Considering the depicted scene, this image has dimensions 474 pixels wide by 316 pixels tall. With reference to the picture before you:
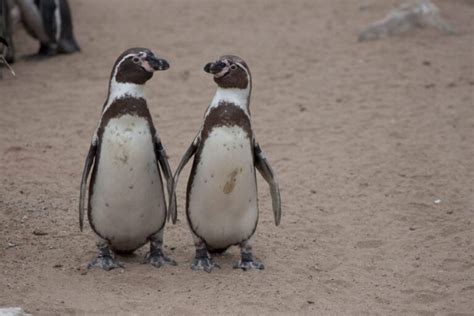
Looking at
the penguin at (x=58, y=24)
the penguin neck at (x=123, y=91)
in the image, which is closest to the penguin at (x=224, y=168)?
the penguin neck at (x=123, y=91)

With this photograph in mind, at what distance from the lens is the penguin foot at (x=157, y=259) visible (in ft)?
17.9

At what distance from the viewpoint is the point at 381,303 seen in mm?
5129

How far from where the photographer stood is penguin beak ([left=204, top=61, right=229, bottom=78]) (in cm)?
521

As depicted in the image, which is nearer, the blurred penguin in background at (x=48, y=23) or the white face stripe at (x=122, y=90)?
the white face stripe at (x=122, y=90)

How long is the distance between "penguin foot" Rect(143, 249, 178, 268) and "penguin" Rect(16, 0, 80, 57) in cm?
595

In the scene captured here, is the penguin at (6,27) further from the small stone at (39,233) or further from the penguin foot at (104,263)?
the penguin foot at (104,263)

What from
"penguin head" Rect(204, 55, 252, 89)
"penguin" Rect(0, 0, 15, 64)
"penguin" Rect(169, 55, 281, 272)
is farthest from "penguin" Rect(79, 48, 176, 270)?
"penguin" Rect(0, 0, 15, 64)

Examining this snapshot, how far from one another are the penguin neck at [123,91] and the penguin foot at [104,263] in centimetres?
81

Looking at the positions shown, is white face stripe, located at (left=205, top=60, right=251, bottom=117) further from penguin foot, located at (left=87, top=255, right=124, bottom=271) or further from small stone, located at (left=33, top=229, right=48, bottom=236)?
small stone, located at (left=33, top=229, right=48, bottom=236)

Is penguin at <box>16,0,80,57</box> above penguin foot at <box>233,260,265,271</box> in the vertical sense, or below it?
below

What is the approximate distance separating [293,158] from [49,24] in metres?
4.43

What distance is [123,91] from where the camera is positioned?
5211mm

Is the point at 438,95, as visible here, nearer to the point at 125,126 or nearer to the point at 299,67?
the point at 299,67

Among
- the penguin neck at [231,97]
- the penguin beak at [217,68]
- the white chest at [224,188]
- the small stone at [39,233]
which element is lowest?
the small stone at [39,233]
